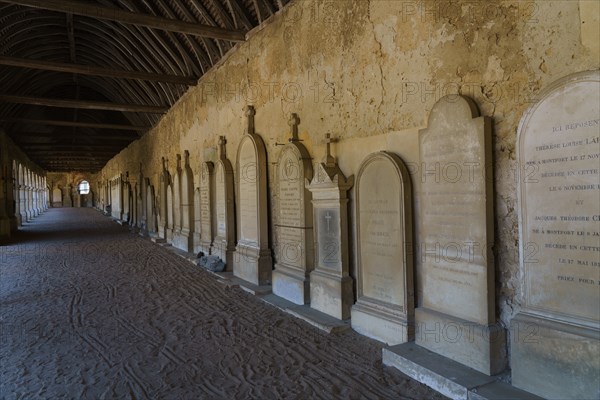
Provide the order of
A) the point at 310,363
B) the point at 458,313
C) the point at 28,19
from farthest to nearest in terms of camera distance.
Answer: the point at 28,19 < the point at 310,363 < the point at 458,313

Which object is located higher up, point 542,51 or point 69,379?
point 542,51

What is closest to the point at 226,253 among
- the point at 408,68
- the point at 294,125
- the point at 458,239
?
the point at 294,125

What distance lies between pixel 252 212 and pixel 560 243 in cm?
464

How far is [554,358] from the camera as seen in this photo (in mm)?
2348

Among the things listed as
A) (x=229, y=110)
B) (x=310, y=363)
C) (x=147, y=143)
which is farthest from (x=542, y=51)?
(x=147, y=143)

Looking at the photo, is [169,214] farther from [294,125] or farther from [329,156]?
[329,156]

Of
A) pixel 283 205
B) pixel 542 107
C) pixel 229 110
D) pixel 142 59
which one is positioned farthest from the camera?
pixel 142 59

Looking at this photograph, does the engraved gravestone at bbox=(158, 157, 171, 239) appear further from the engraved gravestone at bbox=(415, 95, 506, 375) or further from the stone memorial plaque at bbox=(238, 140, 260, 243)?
the engraved gravestone at bbox=(415, 95, 506, 375)

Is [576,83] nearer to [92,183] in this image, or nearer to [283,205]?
[283,205]

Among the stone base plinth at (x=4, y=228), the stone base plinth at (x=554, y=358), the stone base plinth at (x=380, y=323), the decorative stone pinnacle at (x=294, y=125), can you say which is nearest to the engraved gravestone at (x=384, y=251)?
the stone base plinth at (x=380, y=323)

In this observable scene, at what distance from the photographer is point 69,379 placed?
10.1 ft

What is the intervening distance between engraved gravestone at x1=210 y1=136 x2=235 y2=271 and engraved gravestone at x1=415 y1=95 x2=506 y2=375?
471 centimetres

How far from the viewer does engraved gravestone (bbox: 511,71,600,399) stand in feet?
7.26

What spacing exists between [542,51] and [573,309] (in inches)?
62.4
